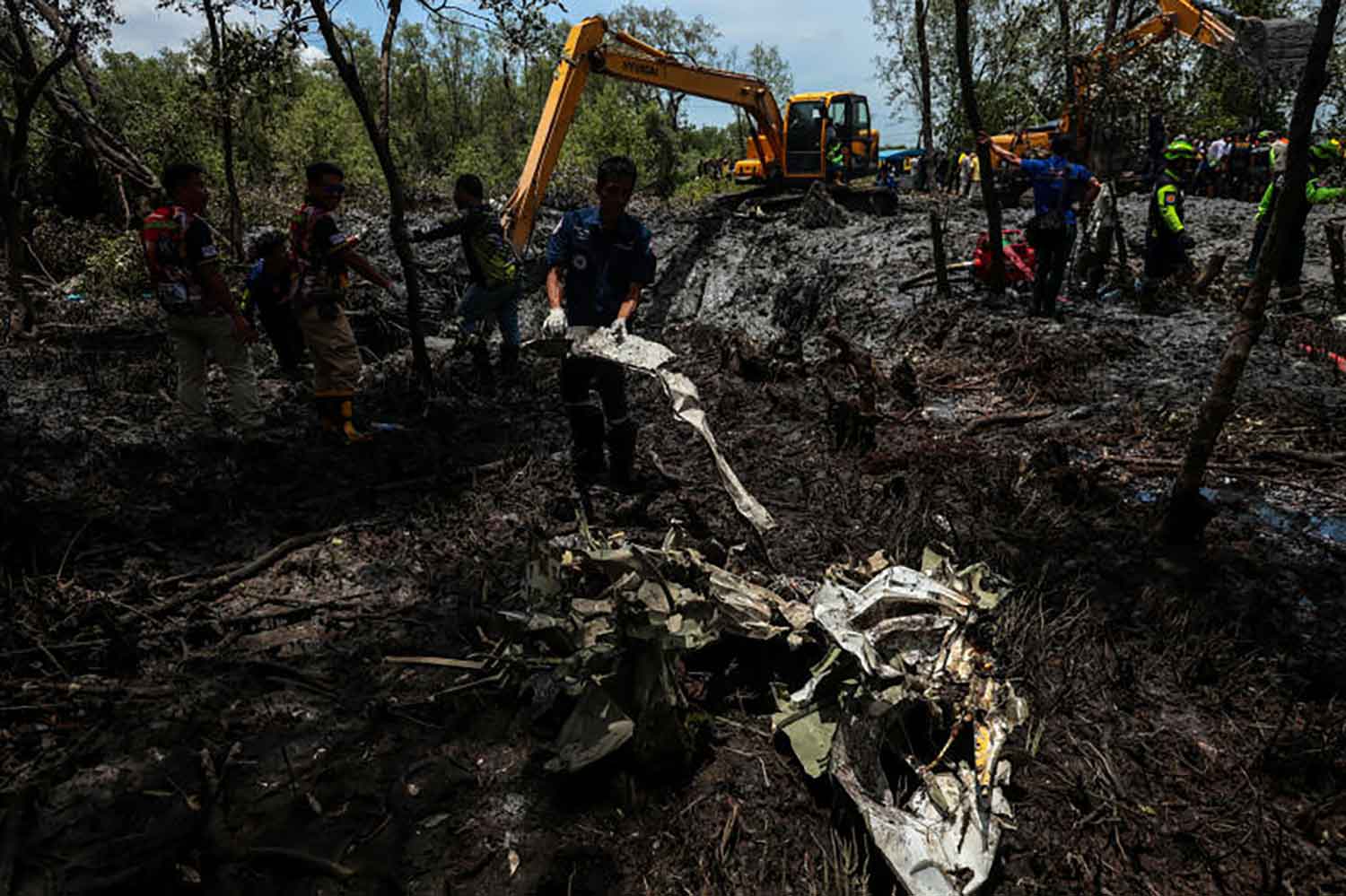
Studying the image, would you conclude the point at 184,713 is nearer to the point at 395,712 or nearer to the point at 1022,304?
the point at 395,712

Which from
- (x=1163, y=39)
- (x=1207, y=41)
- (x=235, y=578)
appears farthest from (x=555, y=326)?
(x=1207, y=41)

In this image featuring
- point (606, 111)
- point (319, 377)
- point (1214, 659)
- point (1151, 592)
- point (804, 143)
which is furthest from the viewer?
point (606, 111)

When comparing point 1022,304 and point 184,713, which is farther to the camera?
point 1022,304

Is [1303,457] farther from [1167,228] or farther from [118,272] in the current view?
[118,272]

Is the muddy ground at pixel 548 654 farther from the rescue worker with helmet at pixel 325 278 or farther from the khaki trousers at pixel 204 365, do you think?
the rescue worker with helmet at pixel 325 278

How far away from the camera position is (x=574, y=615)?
2396mm

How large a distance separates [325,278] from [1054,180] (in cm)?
601

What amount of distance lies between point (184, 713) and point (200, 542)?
1417 mm

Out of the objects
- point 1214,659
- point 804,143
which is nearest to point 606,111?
point 804,143

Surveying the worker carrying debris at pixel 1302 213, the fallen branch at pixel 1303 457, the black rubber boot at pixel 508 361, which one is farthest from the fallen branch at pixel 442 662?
the worker carrying debris at pixel 1302 213

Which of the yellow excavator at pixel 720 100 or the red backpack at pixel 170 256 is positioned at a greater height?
the yellow excavator at pixel 720 100

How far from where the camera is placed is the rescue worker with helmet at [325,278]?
4.26 metres

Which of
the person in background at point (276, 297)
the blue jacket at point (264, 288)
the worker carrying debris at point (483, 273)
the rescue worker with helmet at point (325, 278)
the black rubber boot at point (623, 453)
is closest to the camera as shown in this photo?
the black rubber boot at point (623, 453)

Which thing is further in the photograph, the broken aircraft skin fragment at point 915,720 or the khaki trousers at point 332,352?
the khaki trousers at point 332,352
